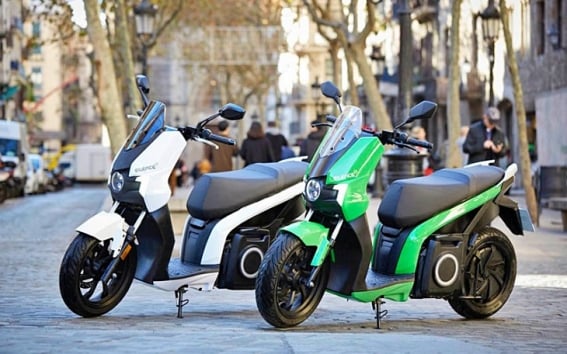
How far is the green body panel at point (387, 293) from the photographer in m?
9.85

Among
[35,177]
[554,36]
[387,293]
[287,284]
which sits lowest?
[35,177]

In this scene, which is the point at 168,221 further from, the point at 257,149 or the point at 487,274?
the point at 257,149

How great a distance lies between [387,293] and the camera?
9.97 m

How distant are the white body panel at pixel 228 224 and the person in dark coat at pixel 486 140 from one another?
980 centimetres

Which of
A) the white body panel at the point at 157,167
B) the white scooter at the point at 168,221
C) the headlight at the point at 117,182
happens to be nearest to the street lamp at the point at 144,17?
the white scooter at the point at 168,221

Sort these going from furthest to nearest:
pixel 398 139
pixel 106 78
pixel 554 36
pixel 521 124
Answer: pixel 554 36
pixel 106 78
pixel 521 124
pixel 398 139

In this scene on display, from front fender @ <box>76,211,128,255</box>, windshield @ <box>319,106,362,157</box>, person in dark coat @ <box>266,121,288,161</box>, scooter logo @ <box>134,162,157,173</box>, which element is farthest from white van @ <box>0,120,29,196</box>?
windshield @ <box>319,106,362,157</box>

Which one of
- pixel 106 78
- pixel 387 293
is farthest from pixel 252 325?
pixel 106 78

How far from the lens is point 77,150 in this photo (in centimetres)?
8056

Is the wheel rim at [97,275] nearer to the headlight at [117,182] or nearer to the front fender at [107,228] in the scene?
the front fender at [107,228]

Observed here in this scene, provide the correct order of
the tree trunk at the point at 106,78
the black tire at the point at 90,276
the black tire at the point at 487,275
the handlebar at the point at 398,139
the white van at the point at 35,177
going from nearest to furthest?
1. the handlebar at the point at 398,139
2. the black tire at the point at 90,276
3. the black tire at the point at 487,275
4. the tree trunk at the point at 106,78
5. the white van at the point at 35,177

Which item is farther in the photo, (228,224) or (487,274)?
(228,224)

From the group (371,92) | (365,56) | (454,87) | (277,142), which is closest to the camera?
(277,142)

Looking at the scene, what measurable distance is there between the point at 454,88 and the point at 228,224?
54.1 feet
